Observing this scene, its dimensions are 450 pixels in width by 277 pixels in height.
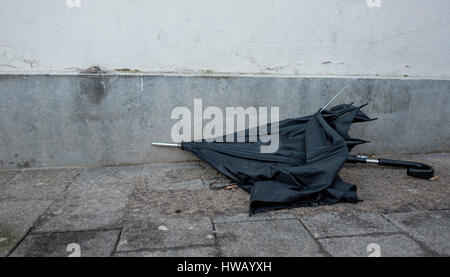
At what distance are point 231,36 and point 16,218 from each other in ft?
8.47

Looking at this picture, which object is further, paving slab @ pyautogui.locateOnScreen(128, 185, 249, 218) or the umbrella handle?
the umbrella handle

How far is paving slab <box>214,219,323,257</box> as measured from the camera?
1.97 meters

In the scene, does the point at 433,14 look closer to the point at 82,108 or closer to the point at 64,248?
the point at 82,108

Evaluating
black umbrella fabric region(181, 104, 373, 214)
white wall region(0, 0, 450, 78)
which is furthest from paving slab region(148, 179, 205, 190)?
white wall region(0, 0, 450, 78)

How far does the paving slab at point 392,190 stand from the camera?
258 cm

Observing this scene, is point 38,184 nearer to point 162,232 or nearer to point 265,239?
point 162,232

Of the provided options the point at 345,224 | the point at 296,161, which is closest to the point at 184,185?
the point at 296,161

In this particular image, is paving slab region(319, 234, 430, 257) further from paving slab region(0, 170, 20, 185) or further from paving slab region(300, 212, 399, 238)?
paving slab region(0, 170, 20, 185)

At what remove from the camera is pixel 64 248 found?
2006 mm

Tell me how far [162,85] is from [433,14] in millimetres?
3231

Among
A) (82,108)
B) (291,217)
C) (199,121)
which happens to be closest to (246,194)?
(291,217)

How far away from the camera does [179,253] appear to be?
6.44ft

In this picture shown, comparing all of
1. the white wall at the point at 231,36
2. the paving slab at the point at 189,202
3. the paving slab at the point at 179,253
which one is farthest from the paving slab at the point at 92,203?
the white wall at the point at 231,36

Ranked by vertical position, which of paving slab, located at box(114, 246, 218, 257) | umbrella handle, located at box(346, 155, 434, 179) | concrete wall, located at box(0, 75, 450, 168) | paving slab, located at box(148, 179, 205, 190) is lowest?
paving slab, located at box(114, 246, 218, 257)
